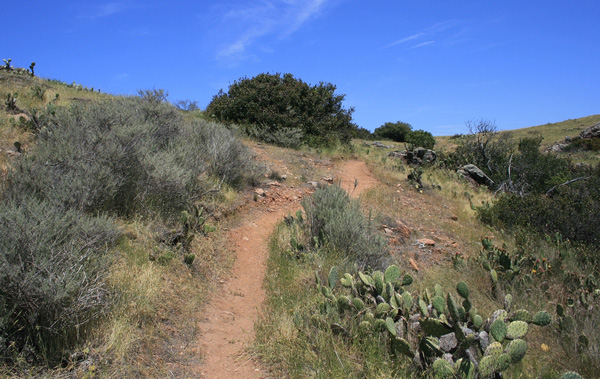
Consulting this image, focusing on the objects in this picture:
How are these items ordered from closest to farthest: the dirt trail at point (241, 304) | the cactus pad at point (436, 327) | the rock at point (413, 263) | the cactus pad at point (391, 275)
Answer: the cactus pad at point (436, 327) → the dirt trail at point (241, 304) → the cactus pad at point (391, 275) → the rock at point (413, 263)

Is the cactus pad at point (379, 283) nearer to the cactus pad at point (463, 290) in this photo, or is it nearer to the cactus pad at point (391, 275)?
the cactus pad at point (391, 275)

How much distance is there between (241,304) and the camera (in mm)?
4863

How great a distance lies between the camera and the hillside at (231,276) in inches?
125

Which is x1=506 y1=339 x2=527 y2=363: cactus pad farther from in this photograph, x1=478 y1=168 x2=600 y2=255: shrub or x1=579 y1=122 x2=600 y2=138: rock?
x1=579 y1=122 x2=600 y2=138: rock

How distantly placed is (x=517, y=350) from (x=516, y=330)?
0.72 ft

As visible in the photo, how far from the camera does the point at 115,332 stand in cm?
338

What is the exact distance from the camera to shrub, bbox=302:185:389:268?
5703 mm

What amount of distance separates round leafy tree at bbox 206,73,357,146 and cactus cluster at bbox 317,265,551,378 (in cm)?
1125

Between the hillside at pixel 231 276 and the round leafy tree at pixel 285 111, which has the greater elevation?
the round leafy tree at pixel 285 111

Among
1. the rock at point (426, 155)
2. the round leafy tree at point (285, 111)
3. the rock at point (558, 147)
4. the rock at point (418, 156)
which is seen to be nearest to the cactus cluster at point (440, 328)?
the round leafy tree at point (285, 111)

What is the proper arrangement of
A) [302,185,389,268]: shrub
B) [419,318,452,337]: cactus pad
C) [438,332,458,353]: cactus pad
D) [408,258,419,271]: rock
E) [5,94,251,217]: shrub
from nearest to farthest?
[438,332,458,353]: cactus pad, [419,318,452,337]: cactus pad, [5,94,251,217]: shrub, [302,185,389,268]: shrub, [408,258,419,271]: rock

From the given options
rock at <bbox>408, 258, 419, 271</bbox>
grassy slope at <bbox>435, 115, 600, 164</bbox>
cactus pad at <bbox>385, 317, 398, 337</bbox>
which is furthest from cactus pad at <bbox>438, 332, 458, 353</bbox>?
grassy slope at <bbox>435, 115, 600, 164</bbox>

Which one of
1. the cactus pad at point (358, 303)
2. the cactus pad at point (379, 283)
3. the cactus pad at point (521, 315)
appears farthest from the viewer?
the cactus pad at point (379, 283)

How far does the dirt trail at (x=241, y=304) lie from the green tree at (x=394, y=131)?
108 ft
